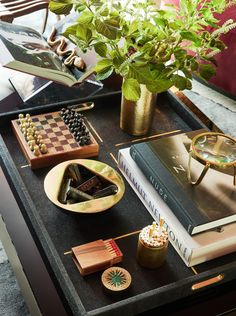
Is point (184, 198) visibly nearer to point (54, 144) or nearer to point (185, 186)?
point (185, 186)

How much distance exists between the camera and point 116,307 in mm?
830

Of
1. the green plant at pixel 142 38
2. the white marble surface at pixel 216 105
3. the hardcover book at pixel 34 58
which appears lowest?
the white marble surface at pixel 216 105

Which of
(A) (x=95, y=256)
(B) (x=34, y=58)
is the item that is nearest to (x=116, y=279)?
(A) (x=95, y=256)

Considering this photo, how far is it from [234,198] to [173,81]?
31cm

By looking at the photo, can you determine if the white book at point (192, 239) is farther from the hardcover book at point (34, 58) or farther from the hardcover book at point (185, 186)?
the hardcover book at point (34, 58)

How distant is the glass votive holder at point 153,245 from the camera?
908 mm

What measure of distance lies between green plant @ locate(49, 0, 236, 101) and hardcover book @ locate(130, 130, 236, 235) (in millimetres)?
142

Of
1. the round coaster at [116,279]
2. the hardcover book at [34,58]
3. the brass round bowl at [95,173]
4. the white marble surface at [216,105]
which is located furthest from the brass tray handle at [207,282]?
the white marble surface at [216,105]

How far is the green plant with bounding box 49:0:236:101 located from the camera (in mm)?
1042

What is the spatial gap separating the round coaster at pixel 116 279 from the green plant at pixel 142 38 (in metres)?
0.41

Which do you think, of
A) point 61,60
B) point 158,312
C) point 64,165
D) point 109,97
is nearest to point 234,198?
point 158,312

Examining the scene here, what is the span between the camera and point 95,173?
1.09 m

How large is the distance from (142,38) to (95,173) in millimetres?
335

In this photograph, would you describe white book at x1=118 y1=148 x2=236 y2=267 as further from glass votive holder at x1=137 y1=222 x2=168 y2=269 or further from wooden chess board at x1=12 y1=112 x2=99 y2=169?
wooden chess board at x1=12 y1=112 x2=99 y2=169
